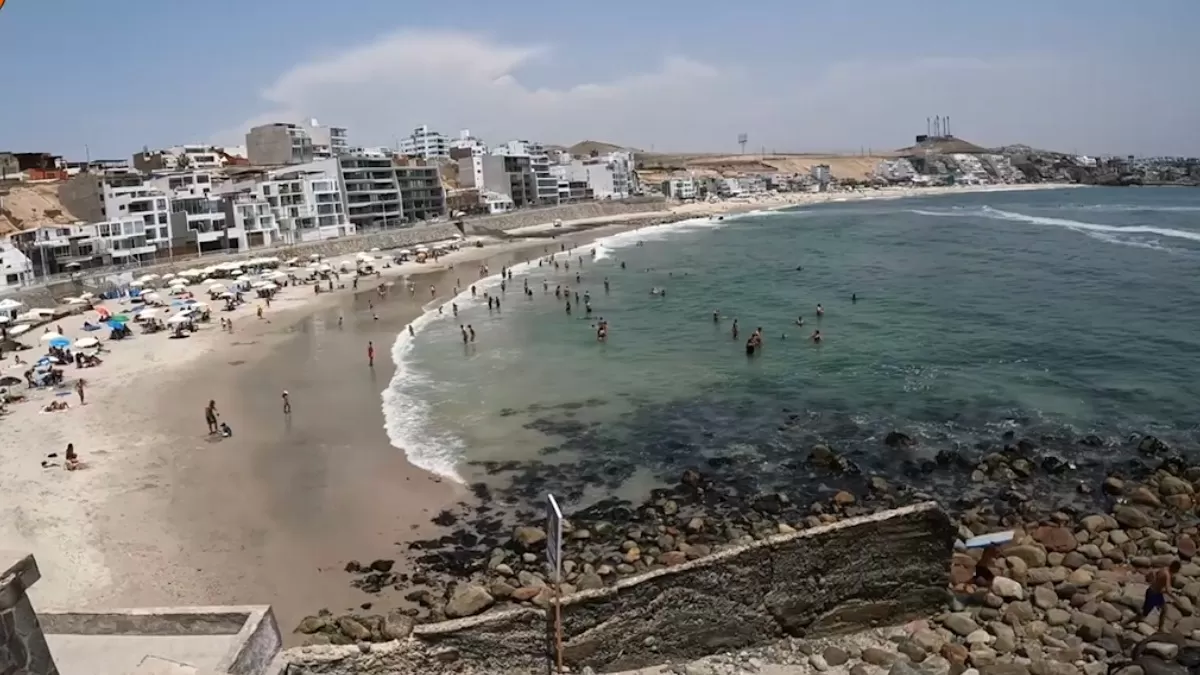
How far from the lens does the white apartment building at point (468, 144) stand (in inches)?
4919

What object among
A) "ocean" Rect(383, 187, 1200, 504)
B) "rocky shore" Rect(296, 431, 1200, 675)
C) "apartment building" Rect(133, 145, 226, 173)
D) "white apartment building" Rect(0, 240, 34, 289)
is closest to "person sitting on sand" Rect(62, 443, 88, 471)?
"ocean" Rect(383, 187, 1200, 504)

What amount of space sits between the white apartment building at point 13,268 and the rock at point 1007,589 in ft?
165

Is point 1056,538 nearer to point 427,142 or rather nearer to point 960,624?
point 960,624

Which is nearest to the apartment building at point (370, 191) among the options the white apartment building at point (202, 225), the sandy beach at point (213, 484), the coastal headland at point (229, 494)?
the white apartment building at point (202, 225)

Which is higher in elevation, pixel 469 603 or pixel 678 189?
pixel 678 189

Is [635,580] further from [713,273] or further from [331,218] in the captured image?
[331,218]

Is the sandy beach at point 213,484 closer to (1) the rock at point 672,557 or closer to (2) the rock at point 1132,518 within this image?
(1) the rock at point 672,557

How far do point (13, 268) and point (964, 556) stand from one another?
5167 centimetres

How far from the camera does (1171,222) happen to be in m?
88.9

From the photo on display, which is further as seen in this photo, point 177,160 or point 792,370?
point 177,160

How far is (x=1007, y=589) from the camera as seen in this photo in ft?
41.8

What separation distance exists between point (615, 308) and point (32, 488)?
29.1 metres

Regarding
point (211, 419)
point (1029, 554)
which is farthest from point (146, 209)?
point (1029, 554)

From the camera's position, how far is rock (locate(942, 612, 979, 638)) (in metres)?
11.3
